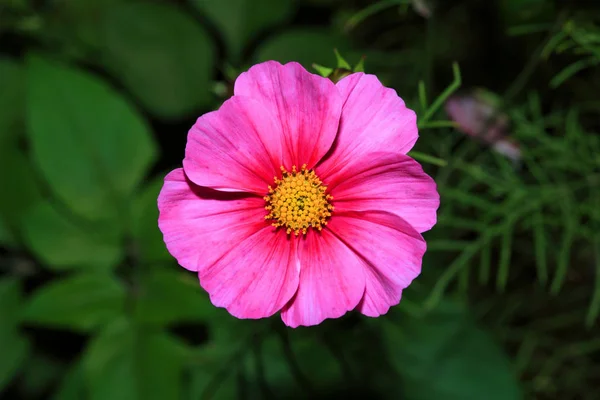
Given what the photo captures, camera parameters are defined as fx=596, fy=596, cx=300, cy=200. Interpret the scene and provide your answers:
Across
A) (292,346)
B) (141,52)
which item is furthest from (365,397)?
(141,52)

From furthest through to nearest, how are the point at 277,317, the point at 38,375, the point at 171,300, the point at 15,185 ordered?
1. the point at 38,375
2. the point at 15,185
3. the point at 171,300
4. the point at 277,317

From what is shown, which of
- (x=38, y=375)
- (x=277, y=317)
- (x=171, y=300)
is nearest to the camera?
(x=277, y=317)

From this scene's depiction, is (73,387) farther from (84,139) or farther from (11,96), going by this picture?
(11,96)

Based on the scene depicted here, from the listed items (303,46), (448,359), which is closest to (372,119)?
(303,46)

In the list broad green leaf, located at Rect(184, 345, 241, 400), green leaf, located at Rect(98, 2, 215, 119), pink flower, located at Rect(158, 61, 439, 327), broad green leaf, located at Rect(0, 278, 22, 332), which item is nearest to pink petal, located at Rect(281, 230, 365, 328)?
pink flower, located at Rect(158, 61, 439, 327)

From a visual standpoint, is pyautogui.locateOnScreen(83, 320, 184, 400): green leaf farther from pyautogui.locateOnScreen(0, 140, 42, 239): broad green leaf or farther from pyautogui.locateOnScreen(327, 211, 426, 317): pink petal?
pyautogui.locateOnScreen(327, 211, 426, 317): pink petal

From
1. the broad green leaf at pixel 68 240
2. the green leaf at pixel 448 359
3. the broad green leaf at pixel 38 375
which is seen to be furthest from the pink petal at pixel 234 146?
the broad green leaf at pixel 38 375

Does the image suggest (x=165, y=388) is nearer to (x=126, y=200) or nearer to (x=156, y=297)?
(x=156, y=297)
